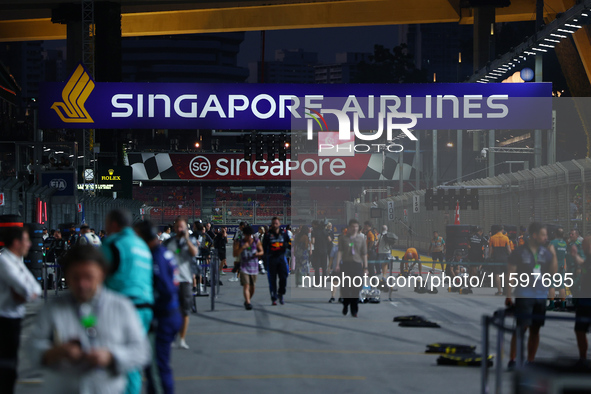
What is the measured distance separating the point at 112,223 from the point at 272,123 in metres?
14.4

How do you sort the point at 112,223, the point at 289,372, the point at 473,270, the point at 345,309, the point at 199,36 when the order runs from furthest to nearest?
the point at 199,36 < the point at 473,270 < the point at 345,309 < the point at 289,372 < the point at 112,223

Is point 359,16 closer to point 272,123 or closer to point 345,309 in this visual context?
point 272,123

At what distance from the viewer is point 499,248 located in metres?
21.6

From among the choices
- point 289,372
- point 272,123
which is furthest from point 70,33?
point 289,372

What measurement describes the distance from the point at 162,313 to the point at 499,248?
15465 millimetres

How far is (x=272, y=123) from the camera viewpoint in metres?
21.2

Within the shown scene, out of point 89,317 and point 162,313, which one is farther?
point 162,313

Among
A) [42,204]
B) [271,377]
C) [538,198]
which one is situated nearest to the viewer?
[271,377]

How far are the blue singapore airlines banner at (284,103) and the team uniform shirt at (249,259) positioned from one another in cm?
473

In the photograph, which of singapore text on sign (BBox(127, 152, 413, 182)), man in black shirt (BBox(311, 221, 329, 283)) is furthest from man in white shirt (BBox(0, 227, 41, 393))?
singapore text on sign (BBox(127, 152, 413, 182))

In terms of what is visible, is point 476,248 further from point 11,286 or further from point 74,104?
point 11,286

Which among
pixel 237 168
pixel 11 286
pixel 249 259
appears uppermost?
pixel 237 168

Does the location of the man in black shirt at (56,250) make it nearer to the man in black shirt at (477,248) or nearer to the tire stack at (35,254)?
the tire stack at (35,254)

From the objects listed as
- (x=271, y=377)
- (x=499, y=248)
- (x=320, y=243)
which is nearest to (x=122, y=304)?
(x=271, y=377)
